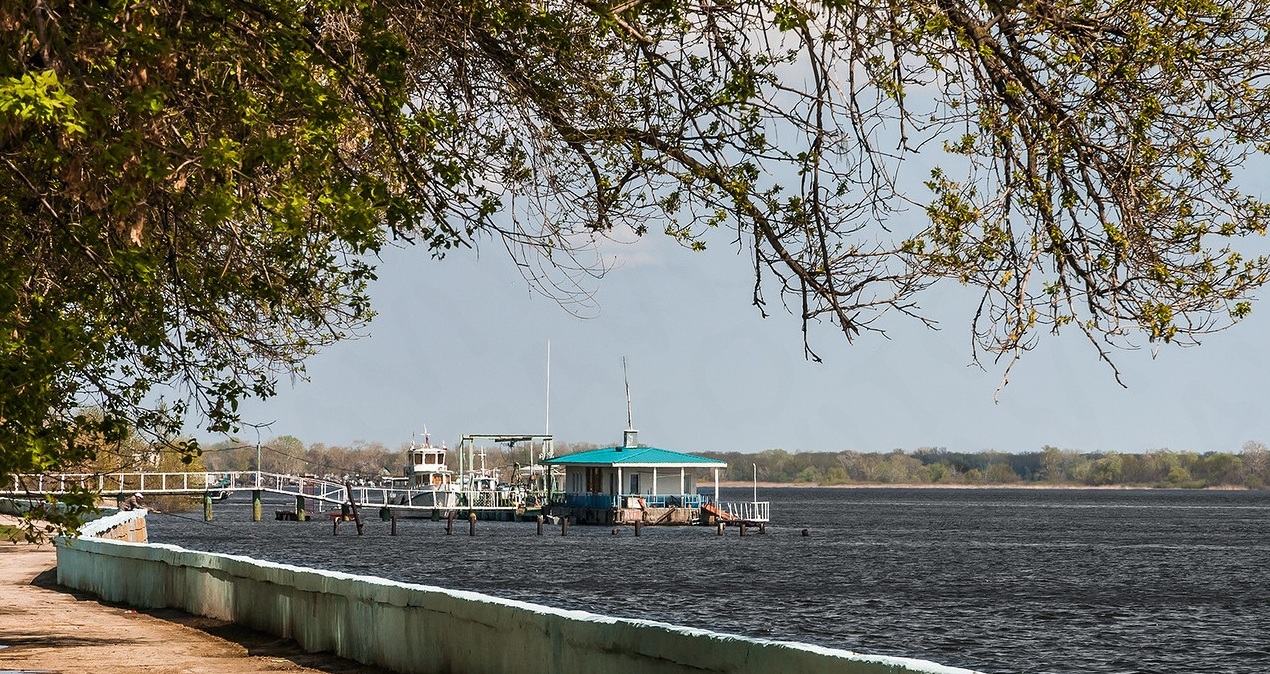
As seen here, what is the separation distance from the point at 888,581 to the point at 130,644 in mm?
45265

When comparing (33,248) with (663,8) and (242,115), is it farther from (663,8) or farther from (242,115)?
(663,8)

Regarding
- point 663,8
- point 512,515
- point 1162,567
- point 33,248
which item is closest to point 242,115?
point 663,8

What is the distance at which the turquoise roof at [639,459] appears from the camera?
9306 centimetres

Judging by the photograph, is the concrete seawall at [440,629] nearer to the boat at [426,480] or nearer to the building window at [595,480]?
the building window at [595,480]

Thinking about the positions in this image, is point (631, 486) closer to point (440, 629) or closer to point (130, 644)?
point (130, 644)

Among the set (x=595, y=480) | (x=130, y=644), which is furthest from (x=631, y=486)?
(x=130, y=644)

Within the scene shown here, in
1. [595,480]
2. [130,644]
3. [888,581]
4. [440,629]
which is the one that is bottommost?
[888,581]

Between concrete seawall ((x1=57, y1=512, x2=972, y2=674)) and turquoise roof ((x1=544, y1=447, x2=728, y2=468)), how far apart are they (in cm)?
7195

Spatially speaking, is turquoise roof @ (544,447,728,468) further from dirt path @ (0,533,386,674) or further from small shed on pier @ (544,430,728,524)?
dirt path @ (0,533,386,674)

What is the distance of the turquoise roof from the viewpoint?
93062mm

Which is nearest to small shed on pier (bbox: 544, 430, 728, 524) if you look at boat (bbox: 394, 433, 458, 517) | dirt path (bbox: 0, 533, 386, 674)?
boat (bbox: 394, 433, 458, 517)

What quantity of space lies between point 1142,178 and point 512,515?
9630 centimetres

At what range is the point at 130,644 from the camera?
16.6 metres

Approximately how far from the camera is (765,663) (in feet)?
29.0
